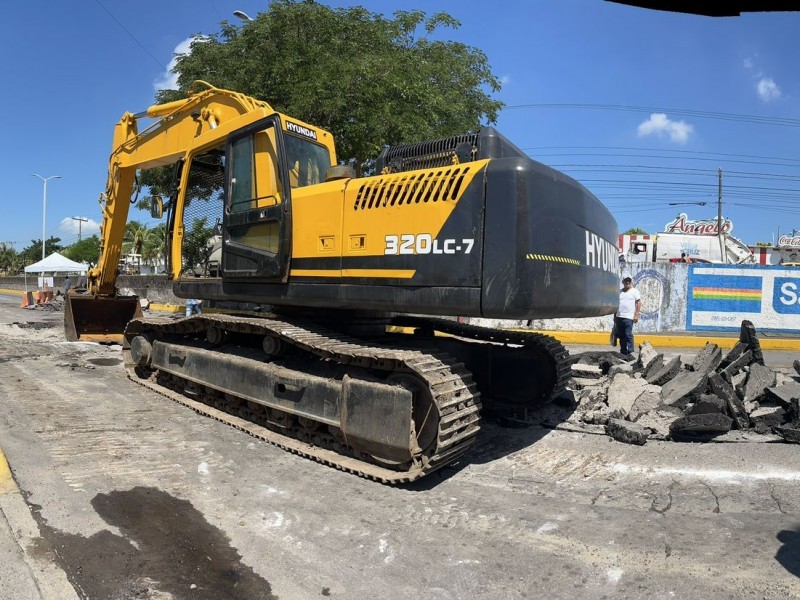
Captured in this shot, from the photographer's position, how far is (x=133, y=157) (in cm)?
869

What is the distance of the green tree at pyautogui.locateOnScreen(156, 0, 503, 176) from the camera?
1105cm

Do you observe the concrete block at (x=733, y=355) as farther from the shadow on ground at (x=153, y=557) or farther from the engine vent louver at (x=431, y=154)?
the shadow on ground at (x=153, y=557)

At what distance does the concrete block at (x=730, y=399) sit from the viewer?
5508mm

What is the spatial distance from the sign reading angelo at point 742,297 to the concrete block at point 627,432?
451 inches

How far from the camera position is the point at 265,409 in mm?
5531

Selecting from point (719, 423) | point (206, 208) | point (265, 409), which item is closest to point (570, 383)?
point (719, 423)

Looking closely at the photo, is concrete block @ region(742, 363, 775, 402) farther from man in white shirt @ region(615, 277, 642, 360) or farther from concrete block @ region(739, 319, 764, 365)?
man in white shirt @ region(615, 277, 642, 360)

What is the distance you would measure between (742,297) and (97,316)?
51.4ft

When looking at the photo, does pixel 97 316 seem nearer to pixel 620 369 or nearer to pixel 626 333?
pixel 620 369

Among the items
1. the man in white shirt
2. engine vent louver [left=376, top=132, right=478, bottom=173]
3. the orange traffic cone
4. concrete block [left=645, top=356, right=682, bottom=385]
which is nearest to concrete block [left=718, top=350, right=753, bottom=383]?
concrete block [left=645, top=356, right=682, bottom=385]

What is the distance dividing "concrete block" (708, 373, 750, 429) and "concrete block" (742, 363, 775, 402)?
0.87 feet

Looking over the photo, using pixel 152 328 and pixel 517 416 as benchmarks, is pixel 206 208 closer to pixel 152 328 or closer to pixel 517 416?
pixel 152 328

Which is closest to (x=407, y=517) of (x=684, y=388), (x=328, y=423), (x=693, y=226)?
(x=328, y=423)

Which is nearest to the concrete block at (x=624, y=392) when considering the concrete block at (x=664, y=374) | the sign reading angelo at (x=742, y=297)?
the concrete block at (x=664, y=374)
